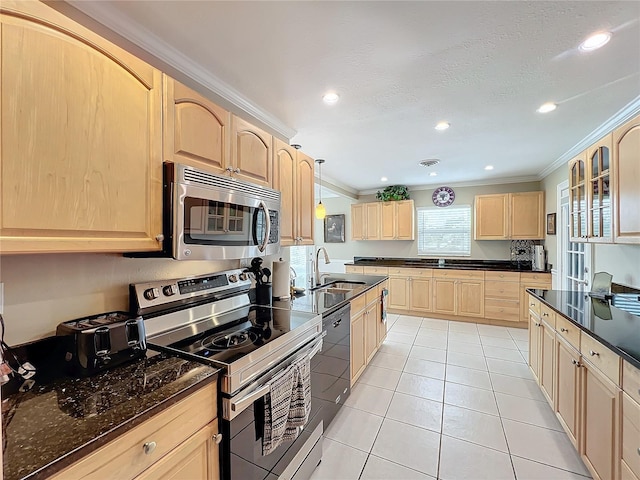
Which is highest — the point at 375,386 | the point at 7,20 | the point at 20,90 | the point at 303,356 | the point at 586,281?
the point at 7,20

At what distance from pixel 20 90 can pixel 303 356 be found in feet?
5.21

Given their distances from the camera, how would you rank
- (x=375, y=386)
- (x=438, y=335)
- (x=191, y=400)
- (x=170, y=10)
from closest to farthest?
(x=191, y=400)
(x=170, y=10)
(x=375, y=386)
(x=438, y=335)

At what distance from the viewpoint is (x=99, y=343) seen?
1.11 meters

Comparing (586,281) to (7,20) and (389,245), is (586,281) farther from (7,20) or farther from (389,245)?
(7,20)

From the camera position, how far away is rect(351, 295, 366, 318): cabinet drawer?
253cm

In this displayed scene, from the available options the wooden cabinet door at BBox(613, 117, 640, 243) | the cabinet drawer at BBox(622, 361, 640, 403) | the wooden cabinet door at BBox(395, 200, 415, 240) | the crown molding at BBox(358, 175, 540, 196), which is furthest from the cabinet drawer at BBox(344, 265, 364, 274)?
the cabinet drawer at BBox(622, 361, 640, 403)

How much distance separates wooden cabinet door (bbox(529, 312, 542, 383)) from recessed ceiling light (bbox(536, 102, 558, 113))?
1.80 meters

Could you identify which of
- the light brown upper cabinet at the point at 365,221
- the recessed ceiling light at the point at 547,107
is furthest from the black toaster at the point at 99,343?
the light brown upper cabinet at the point at 365,221

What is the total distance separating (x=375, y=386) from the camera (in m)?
2.74

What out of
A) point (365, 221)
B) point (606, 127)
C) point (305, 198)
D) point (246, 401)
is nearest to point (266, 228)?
point (305, 198)

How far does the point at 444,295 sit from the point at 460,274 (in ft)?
1.46

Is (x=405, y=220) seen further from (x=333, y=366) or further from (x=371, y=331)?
(x=333, y=366)

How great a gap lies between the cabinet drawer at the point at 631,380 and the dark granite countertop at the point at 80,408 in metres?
1.76

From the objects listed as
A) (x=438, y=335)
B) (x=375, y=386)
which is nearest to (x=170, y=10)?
(x=375, y=386)
